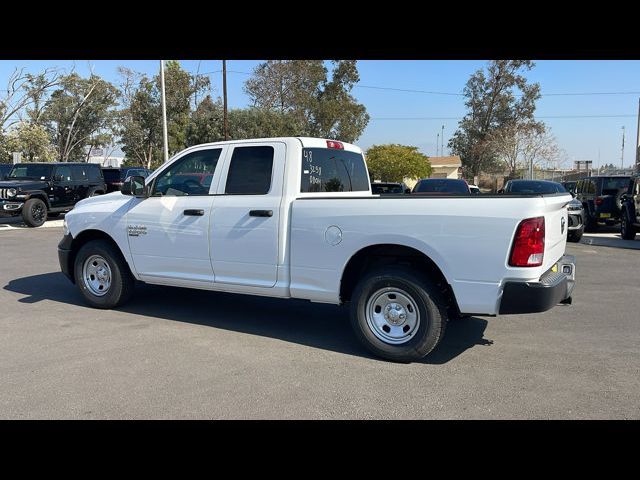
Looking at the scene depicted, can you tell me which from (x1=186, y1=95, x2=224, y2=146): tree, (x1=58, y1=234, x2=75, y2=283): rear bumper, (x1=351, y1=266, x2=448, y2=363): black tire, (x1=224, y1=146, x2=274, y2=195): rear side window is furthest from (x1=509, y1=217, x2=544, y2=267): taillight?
(x1=186, y1=95, x2=224, y2=146): tree

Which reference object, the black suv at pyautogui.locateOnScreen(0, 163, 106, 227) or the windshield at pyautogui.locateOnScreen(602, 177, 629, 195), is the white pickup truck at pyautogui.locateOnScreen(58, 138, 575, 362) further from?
the windshield at pyautogui.locateOnScreen(602, 177, 629, 195)

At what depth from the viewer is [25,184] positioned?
16.4m

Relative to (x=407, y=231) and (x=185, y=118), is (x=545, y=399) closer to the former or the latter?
(x=407, y=231)

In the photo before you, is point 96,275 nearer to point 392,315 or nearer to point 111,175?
point 392,315

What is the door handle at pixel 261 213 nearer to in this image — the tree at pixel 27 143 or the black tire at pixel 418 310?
the black tire at pixel 418 310

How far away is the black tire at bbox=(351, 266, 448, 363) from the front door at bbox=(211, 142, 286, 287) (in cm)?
101

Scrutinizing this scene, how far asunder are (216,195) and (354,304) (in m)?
2.01

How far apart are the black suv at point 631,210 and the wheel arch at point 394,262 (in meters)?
11.0

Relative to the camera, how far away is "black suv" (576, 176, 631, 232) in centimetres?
1571

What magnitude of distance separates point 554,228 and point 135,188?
14.9 feet

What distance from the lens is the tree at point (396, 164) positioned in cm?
4903

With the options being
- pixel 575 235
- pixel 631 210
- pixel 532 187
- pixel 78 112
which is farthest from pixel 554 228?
pixel 78 112
